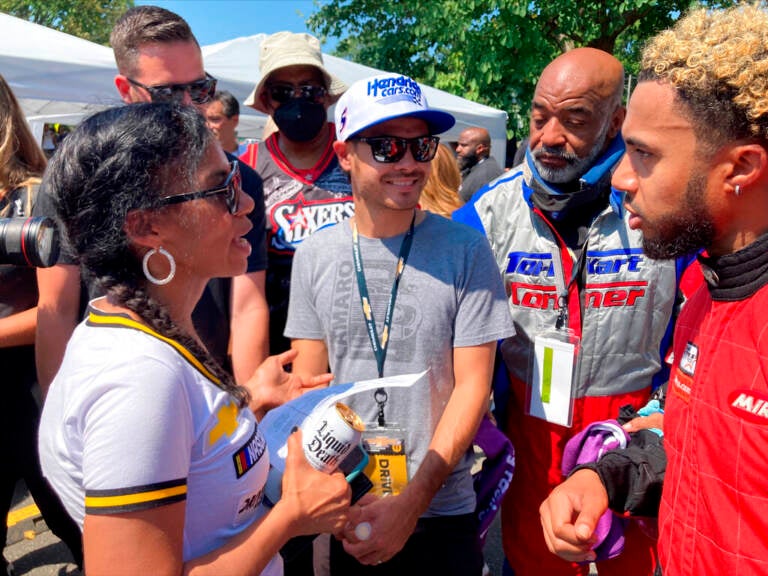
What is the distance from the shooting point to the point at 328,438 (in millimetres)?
1415

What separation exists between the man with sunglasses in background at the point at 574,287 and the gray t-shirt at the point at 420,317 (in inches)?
15.8

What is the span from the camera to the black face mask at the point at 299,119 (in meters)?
2.83

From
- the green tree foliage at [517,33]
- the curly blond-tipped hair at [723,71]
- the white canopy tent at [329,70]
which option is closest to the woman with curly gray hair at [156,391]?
the curly blond-tipped hair at [723,71]

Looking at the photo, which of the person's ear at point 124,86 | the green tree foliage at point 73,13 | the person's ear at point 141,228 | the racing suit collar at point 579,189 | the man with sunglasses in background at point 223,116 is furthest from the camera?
the green tree foliage at point 73,13

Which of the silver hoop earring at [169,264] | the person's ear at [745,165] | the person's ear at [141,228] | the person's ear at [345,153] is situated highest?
the person's ear at [345,153]

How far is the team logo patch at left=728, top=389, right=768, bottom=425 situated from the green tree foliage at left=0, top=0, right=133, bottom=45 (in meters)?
33.6

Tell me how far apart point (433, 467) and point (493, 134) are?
10366 millimetres

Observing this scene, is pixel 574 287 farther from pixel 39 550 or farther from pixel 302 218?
pixel 39 550

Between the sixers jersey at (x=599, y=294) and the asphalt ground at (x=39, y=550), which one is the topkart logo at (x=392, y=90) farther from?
the asphalt ground at (x=39, y=550)

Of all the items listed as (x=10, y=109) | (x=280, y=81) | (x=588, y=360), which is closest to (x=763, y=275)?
(x=588, y=360)

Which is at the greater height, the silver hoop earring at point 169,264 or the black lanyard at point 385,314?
the silver hoop earring at point 169,264

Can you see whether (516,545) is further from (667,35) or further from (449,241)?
(667,35)

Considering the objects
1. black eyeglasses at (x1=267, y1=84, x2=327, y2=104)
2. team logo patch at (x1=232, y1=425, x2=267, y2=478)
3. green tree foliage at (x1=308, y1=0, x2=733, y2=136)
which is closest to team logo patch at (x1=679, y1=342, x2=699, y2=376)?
team logo patch at (x1=232, y1=425, x2=267, y2=478)

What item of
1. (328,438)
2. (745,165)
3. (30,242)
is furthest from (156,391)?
(745,165)
